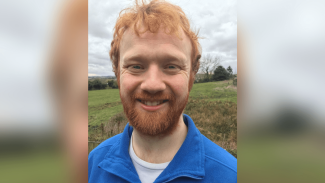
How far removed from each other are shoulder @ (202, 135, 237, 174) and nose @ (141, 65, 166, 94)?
0.67m

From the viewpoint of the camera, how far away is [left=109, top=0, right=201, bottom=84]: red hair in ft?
3.46

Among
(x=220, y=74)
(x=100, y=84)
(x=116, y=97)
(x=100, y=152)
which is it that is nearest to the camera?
(x=100, y=152)

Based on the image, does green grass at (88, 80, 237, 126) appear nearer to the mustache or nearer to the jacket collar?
the jacket collar

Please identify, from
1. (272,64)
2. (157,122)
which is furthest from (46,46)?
(157,122)

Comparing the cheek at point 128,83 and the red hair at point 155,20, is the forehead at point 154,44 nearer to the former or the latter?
the red hair at point 155,20

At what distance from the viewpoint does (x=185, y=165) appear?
1.17 meters

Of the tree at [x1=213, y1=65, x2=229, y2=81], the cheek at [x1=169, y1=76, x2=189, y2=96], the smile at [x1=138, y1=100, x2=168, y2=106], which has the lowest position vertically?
the smile at [x1=138, y1=100, x2=168, y2=106]

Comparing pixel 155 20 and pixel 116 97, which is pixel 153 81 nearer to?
pixel 155 20

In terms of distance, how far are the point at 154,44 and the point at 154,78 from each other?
0.22 meters

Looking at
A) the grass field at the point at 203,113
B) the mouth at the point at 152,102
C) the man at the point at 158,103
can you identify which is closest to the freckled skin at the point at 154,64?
the man at the point at 158,103

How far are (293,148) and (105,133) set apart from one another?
220 cm

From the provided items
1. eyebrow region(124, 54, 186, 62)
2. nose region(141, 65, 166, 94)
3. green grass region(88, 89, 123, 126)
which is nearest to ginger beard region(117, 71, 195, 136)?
nose region(141, 65, 166, 94)

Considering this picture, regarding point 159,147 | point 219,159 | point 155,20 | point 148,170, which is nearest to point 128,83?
point 155,20

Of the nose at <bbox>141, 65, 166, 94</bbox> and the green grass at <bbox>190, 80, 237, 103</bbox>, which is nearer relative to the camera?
the nose at <bbox>141, 65, 166, 94</bbox>
